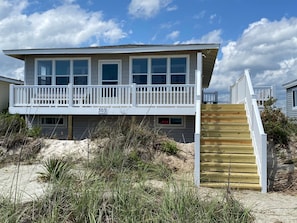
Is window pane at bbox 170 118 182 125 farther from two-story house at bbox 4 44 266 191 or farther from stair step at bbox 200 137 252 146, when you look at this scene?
stair step at bbox 200 137 252 146

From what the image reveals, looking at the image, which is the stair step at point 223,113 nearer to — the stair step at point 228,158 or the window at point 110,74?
the stair step at point 228,158

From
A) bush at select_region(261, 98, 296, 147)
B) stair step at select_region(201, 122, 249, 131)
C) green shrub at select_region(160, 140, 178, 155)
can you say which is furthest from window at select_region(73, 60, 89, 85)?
bush at select_region(261, 98, 296, 147)

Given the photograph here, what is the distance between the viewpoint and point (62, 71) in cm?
1543

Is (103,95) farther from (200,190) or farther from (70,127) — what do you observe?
(200,190)

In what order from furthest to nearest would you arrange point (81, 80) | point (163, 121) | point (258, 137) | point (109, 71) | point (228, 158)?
→ point (81, 80)
point (109, 71)
point (163, 121)
point (228, 158)
point (258, 137)

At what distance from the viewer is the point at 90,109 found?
13.3 m

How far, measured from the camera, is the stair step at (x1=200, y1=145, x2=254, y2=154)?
31.6 feet

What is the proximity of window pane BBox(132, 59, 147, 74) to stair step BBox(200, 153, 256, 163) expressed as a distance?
652 centimetres

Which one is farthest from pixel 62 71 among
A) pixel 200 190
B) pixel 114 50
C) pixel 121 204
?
pixel 121 204

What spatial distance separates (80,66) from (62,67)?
2.91ft

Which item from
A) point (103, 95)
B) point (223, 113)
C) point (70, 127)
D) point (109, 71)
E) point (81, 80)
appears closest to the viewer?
point (223, 113)

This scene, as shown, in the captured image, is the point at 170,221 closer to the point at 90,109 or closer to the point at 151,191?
the point at 151,191

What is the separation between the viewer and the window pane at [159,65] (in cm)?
1460

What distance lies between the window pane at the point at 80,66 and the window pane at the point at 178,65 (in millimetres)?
4128
